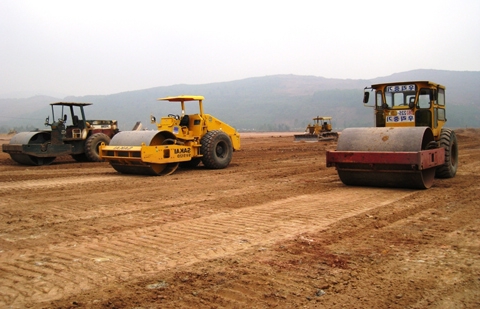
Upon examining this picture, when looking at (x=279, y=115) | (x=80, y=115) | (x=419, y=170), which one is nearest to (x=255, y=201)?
(x=419, y=170)

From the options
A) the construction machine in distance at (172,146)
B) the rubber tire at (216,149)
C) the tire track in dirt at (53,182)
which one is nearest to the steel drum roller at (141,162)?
the construction machine in distance at (172,146)

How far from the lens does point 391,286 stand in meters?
3.97

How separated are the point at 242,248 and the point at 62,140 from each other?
502 inches

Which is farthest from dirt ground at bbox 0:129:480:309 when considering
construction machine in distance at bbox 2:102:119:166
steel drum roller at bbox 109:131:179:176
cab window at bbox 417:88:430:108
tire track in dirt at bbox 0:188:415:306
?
construction machine in distance at bbox 2:102:119:166

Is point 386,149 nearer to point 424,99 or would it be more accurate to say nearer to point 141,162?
point 424,99

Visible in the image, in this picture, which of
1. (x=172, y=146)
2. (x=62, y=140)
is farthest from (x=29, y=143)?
(x=172, y=146)

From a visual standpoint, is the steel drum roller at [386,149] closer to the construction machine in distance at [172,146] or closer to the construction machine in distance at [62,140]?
the construction machine in distance at [172,146]

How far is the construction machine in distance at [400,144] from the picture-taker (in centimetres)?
834

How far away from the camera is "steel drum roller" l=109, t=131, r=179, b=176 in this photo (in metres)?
11.7

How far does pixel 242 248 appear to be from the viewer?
5.04 metres

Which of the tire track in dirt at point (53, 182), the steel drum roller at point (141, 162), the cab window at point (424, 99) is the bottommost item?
the tire track in dirt at point (53, 182)

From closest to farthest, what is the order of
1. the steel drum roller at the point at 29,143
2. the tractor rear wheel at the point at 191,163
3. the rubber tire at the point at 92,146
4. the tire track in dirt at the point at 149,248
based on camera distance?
the tire track in dirt at the point at 149,248
the tractor rear wheel at the point at 191,163
the steel drum roller at the point at 29,143
the rubber tire at the point at 92,146

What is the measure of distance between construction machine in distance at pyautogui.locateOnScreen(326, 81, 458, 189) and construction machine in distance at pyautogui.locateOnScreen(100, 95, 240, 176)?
183 inches

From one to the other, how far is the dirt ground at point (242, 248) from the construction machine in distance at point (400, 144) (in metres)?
0.31
